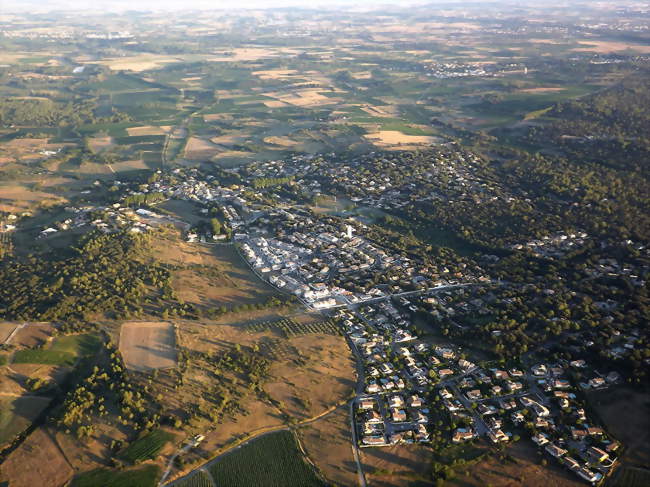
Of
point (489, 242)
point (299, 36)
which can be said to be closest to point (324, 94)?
point (489, 242)

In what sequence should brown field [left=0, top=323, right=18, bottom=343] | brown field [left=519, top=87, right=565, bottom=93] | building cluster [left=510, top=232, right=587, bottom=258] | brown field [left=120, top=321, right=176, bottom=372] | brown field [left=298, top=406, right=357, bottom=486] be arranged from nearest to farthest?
brown field [left=298, top=406, right=357, bottom=486], brown field [left=120, top=321, right=176, bottom=372], brown field [left=0, top=323, right=18, bottom=343], building cluster [left=510, top=232, right=587, bottom=258], brown field [left=519, top=87, right=565, bottom=93]

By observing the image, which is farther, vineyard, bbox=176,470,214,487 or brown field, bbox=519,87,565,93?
brown field, bbox=519,87,565,93

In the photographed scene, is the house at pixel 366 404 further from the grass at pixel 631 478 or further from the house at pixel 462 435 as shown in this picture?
the grass at pixel 631 478

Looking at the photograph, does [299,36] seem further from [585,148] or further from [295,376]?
[295,376]

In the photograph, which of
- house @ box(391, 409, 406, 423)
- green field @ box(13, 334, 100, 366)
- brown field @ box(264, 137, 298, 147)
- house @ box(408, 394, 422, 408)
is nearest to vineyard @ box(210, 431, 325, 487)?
house @ box(391, 409, 406, 423)

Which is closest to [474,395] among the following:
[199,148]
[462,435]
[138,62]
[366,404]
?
[462,435]

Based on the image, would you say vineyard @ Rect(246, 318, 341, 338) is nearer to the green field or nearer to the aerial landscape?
the aerial landscape

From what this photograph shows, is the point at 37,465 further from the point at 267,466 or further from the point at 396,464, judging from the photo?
the point at 396,464
